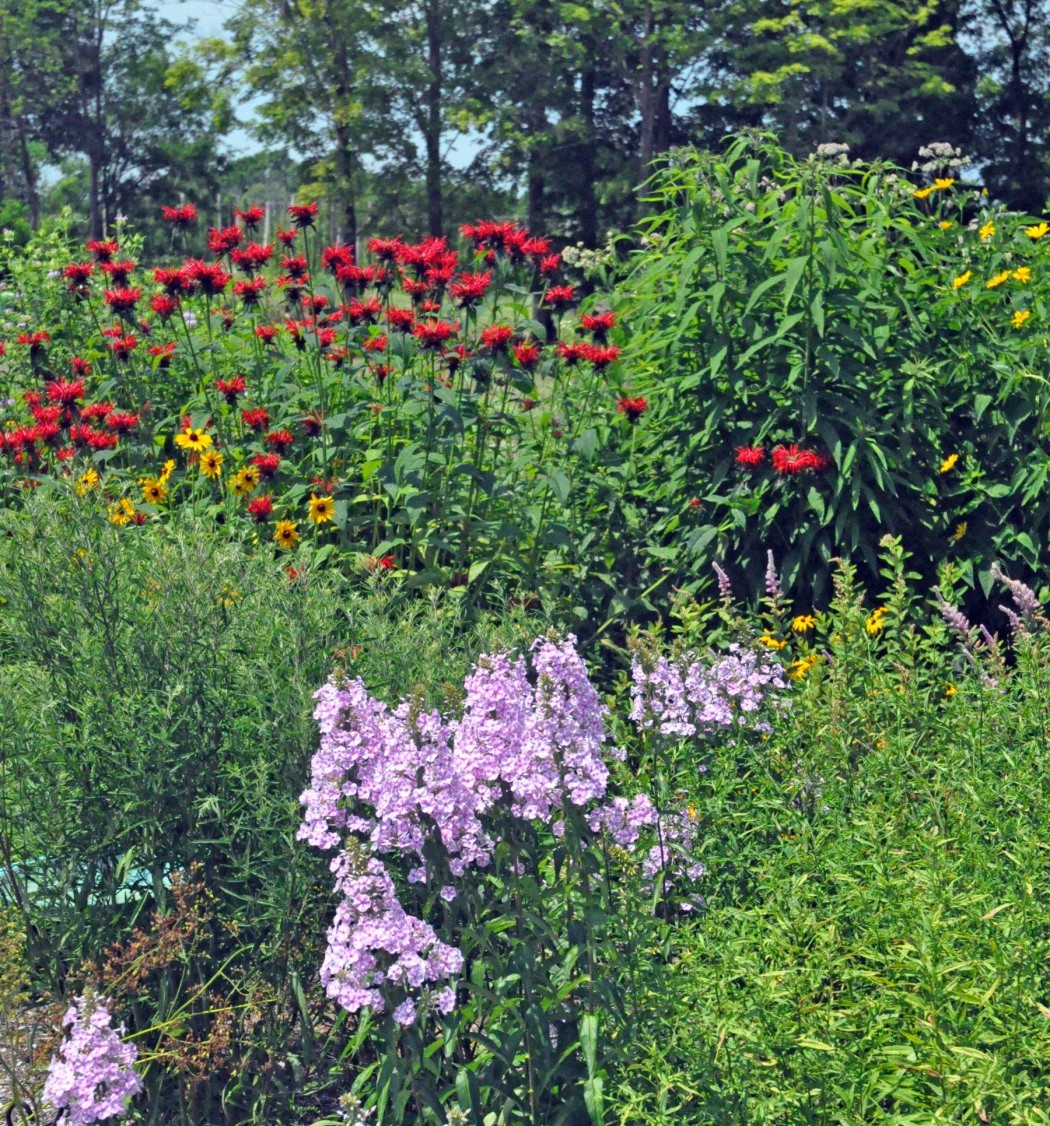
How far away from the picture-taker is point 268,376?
577cm

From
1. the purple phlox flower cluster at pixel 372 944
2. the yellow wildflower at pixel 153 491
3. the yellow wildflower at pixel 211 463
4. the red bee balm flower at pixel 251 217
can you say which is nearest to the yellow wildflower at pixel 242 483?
the yellow wildflower at pixel 211 463

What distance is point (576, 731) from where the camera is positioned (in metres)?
2.30

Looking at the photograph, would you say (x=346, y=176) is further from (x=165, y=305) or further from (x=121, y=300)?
(x=121, y=300)

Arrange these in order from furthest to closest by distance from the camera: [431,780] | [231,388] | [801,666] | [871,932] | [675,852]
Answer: [231,388] < [801,666] < [675,852] < [871,932] < [431,780]

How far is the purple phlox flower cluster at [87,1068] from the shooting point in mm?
2100

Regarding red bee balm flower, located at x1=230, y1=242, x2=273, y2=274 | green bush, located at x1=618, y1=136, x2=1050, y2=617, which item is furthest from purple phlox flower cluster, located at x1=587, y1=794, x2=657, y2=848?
red bee balm flower, located at x1=230, y1=242, x2=273, y2=274

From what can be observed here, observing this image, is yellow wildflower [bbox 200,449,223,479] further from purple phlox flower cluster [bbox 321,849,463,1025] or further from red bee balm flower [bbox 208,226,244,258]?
purple phlox flower cluster [bbox 321,849,463,1025]

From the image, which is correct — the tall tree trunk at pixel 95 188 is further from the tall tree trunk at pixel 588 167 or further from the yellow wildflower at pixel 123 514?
the yellow wildflower at pixel 123 514

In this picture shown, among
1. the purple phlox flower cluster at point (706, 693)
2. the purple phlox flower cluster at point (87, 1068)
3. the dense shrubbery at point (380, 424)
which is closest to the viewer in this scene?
the purple phlox flower cluster at point (87, 1068)

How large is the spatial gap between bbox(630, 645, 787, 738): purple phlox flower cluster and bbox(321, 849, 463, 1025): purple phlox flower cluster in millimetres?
811

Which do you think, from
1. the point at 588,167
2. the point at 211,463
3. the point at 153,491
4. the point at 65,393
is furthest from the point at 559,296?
the point at 588,167

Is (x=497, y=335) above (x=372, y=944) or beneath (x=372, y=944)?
above

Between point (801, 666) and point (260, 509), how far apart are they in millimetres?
2048

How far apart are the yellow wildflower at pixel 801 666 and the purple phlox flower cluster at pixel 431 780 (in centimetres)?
152
